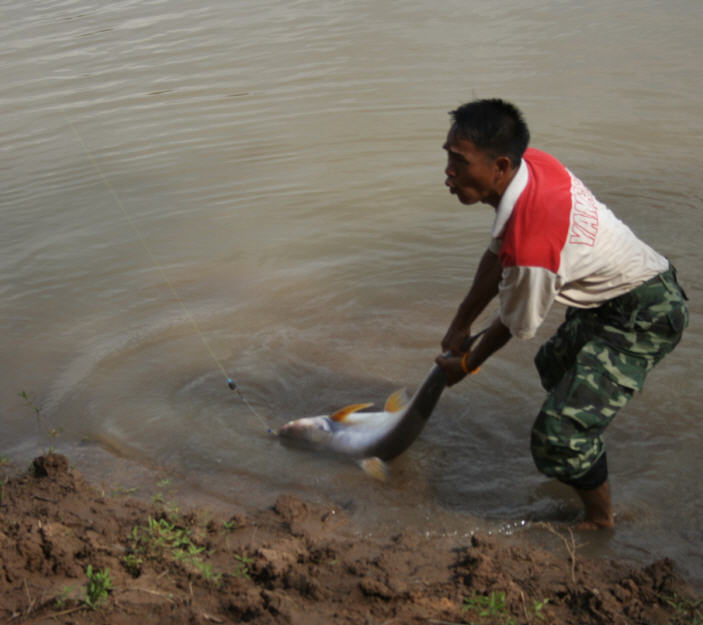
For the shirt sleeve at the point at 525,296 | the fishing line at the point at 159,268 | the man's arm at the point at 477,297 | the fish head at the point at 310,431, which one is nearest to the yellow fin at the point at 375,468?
the fish head at the point at 310,431

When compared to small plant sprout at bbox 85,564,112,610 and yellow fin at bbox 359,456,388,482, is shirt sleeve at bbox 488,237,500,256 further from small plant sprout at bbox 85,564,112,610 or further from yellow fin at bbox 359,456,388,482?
small plant sprout at bbox 85,564,112,610

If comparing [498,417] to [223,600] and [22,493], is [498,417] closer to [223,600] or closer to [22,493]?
[223,600]

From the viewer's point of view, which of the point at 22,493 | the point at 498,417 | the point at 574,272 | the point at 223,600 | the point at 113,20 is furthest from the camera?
the point at 113,20

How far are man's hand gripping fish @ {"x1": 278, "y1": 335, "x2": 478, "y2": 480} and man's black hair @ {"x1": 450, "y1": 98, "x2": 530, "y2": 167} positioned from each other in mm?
1285

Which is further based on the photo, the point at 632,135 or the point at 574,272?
the point at 632,135

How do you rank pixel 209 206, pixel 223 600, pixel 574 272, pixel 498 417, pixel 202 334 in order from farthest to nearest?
1. pixel 209 206
2. pixel 202 334
3. pixel 498 417
4. pixel 574 272
5. pixel 223 600

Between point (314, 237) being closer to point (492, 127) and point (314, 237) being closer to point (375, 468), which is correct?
point (375, 468)

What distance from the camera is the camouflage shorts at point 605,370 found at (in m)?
3.19

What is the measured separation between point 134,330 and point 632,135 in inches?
216

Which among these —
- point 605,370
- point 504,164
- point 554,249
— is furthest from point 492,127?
point 605,370

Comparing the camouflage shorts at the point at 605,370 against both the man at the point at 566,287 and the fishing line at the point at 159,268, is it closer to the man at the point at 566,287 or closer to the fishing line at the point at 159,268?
the man at the point at 566,287

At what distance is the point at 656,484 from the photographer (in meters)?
3.81

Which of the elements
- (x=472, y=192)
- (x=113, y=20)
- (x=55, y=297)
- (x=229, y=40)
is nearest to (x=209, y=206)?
(x=55, y=297)

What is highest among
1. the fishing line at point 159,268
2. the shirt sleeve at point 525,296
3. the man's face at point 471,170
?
the man's face at point 471,170
